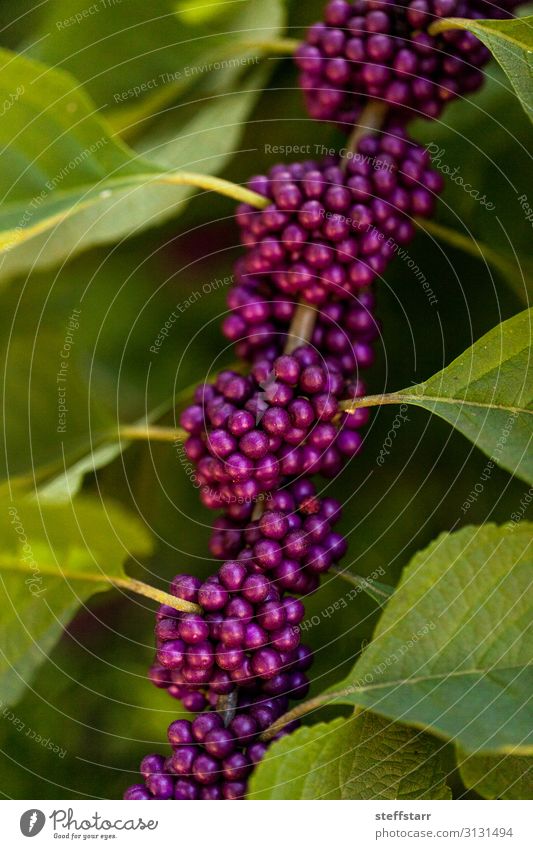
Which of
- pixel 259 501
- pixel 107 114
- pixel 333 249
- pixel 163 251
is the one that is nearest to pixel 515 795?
pixel 259 501

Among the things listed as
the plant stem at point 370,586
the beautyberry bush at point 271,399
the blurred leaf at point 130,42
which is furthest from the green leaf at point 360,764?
the blurred leaf at point 130,42

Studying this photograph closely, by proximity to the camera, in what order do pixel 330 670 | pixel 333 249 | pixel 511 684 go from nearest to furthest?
1. pixel 511 684
2. pixel 333 249
3. pixel 330 670

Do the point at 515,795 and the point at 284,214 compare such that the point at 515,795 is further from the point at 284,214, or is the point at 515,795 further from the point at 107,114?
the point at 107,114

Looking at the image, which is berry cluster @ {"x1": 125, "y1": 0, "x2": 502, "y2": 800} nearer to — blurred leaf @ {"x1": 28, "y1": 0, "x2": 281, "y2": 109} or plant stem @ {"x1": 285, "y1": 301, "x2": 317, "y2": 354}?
plant stem @ {"x1": 285, "y1": 301, "x2": 317, "y2": 354}

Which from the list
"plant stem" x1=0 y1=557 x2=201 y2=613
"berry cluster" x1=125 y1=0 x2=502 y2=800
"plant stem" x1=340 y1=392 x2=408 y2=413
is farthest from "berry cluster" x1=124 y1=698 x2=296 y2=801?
"plant stem" x1=340 y1=392 x2=408 y2=413

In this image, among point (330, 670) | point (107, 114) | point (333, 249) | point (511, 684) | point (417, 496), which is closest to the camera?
point (511, 684)

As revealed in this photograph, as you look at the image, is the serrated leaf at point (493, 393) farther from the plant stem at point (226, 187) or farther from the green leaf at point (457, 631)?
the plant stem at point (226, 187)

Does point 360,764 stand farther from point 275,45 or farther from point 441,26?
point 275,45

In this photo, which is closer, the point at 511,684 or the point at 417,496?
the point at 511,684
